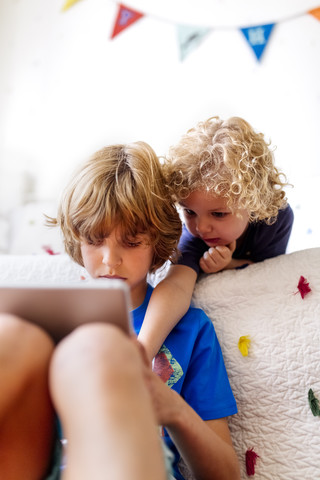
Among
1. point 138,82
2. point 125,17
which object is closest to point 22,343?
point 138,82

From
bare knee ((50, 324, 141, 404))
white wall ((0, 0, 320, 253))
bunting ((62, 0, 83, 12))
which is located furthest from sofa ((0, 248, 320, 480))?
bunting ((62, 0, 83, 12))

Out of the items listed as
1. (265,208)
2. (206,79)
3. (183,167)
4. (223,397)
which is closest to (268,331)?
(223,397)

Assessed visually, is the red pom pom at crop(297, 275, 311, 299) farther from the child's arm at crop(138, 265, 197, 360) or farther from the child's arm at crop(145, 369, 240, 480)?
the child's arm at crop(145, 369, 240, 480)

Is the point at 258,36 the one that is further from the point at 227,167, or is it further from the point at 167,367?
the point at 167,367

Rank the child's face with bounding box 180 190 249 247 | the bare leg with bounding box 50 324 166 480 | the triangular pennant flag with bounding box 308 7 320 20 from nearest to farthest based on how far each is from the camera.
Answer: the bare leg with bounding box 50 324 166 480 → the child's face with bounding box 180 190 249 247 → the triangular pennant flag with bounding box 308 7 320 20

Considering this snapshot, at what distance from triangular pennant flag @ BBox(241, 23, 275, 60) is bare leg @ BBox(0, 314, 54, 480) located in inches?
73.0

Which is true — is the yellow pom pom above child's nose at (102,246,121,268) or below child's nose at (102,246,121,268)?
below

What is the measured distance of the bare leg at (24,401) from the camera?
589mm

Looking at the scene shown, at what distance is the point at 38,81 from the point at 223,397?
1.88m

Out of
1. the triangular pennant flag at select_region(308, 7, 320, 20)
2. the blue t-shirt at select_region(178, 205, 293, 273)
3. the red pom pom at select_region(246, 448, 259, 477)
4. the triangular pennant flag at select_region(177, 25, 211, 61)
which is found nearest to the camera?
the red pom pom at select_region(246, 448, 259, 477)

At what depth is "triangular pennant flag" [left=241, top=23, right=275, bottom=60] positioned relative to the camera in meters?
2.05

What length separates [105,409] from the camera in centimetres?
47

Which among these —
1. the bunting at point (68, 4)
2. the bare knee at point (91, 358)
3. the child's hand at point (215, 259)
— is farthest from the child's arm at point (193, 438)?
the bunting at point (68, 4)

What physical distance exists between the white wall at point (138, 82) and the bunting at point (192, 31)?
0.02 m
